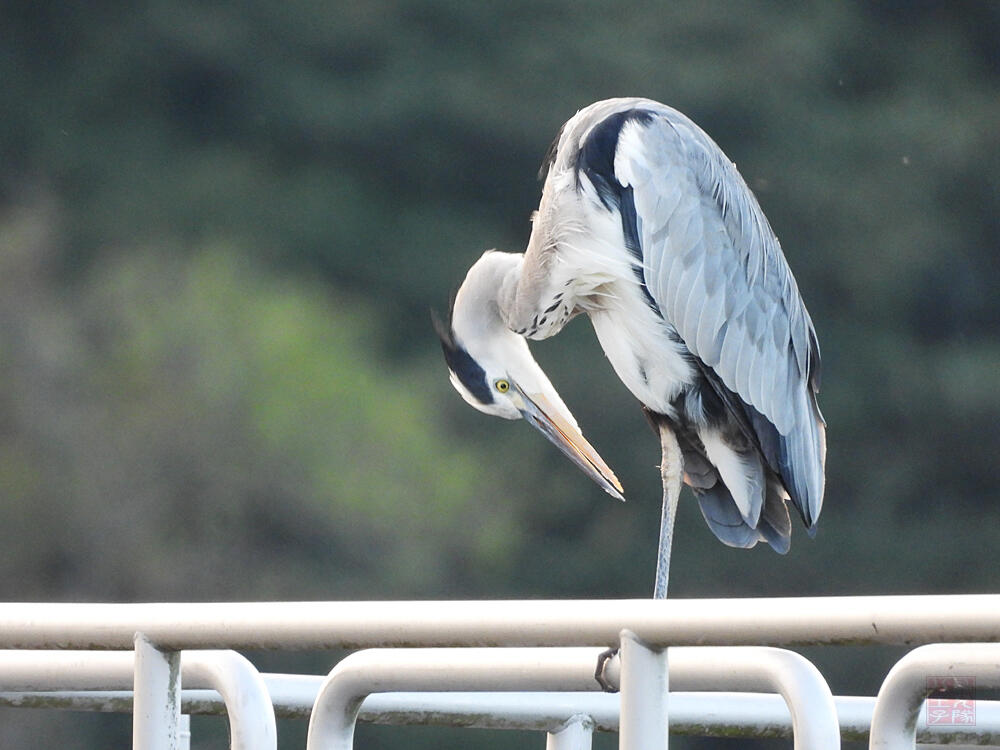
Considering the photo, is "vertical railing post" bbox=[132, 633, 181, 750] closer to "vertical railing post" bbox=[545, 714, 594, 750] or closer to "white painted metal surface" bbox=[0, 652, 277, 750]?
"white painted metal surface" bbox=[0, 652, 277, 750]

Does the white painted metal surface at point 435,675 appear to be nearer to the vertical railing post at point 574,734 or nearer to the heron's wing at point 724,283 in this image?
the vertical railing post at point 574,734

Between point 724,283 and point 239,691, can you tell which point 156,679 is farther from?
point 724,283

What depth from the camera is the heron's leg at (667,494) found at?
2.87 meters

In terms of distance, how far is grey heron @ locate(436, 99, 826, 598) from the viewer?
3051mm

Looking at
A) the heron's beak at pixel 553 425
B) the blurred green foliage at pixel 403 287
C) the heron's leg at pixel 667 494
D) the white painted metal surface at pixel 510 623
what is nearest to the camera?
the white painted metal surface at pixel 510 623

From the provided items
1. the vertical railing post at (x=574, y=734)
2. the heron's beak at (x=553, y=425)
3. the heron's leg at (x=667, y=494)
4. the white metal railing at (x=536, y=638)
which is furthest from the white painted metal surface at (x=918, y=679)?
the heron's beak at (x=553, y=425)

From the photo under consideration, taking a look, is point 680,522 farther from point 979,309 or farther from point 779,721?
point 779,721

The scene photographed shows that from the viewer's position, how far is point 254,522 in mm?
10930

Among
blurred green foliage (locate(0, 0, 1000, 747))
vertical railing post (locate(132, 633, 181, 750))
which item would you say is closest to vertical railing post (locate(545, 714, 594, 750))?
vertical railing post (locate(132, 633, 181, 750))

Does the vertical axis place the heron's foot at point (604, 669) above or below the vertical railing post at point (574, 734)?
below

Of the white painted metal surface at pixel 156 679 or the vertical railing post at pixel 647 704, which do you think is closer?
the vertical railing post at pixel 647 704

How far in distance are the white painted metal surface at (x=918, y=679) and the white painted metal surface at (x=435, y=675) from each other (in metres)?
0.22

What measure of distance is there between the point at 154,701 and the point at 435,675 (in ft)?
0.67

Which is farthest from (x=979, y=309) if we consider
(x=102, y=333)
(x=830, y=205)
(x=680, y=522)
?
(x=102, y=333)
